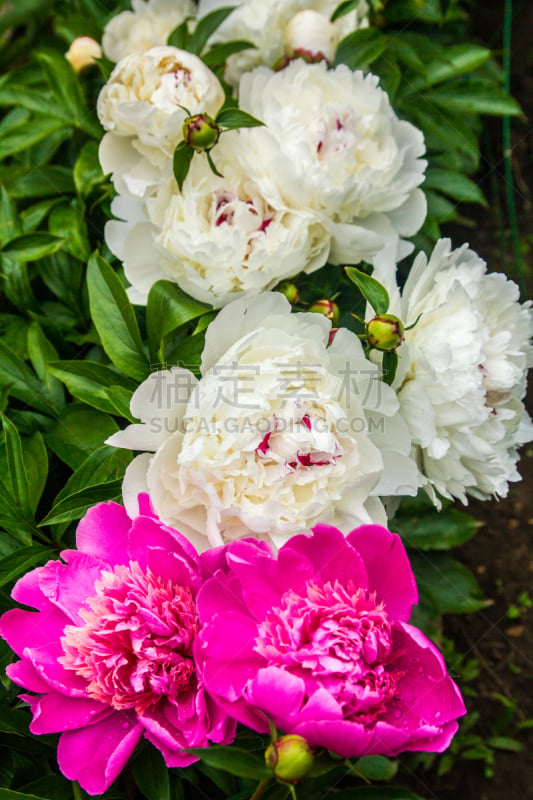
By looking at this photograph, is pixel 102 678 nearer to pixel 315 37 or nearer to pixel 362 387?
pixel 362 387

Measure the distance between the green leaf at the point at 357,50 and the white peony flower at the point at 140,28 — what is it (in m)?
0.22

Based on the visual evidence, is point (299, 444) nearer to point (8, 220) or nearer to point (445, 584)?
point (8, 220)

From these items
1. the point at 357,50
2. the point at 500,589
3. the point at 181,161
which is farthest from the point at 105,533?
the point at 500,589

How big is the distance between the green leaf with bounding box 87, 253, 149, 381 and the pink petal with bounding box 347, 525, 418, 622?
0.32m

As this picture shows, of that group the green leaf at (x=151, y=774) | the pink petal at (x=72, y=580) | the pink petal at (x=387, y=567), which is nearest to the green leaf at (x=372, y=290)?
the pink petal at (x=387, y=567)

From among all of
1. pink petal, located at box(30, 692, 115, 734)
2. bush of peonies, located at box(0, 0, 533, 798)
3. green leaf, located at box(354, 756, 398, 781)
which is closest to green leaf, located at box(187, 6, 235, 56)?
bush of peonies, located at box(0, 0, 533, 798)

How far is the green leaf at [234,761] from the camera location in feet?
1.59

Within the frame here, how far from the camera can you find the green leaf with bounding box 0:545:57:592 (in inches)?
26.8

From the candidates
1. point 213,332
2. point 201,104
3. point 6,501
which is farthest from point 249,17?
point 6,501

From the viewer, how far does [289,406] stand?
0.63m

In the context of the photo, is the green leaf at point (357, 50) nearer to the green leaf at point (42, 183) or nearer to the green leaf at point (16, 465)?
the green leaf at point (42, 183)

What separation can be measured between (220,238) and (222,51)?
1.11 ft

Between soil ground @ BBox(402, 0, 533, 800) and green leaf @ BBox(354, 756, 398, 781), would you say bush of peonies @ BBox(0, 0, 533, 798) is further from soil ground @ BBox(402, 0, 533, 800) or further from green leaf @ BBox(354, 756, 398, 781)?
soil ground @ BBox(402, 0, 533, 800)

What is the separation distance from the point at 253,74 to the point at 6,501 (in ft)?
1.78
